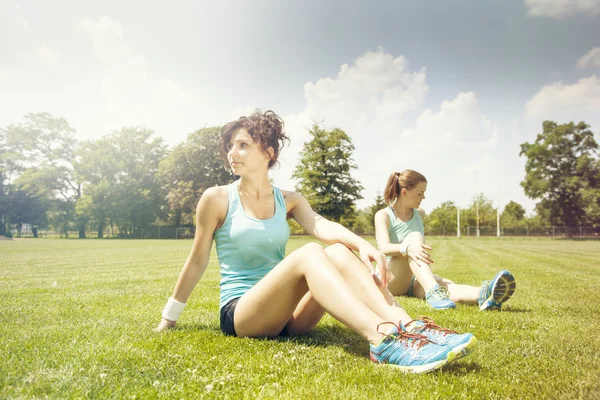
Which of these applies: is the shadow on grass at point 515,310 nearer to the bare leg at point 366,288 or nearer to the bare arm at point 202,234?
the bare leg at point 366,288

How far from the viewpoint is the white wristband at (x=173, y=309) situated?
10.6 feet

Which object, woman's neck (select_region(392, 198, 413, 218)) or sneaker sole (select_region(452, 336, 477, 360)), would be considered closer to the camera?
sneaker sole (select_region(452, 336, 477, 360))

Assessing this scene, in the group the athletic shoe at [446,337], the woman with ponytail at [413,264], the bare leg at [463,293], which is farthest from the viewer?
the bare leg at [463,293]

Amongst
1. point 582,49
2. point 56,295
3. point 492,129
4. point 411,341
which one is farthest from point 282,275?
point 492,129

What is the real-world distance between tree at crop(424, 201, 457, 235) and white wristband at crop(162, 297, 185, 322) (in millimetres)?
56662

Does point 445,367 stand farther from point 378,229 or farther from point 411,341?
point 378,229

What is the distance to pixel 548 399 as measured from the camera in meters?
1.99

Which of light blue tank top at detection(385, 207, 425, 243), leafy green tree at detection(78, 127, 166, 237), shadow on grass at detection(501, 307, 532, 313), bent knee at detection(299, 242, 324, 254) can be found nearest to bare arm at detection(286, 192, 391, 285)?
bent knee at detection(299, 242, 324, 254)

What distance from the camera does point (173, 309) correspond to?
10.7 feet

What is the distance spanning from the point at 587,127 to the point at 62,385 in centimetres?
6814

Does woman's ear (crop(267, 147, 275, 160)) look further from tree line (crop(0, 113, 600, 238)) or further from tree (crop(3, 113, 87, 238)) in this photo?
tree (crop(3, 113, 87, 238))

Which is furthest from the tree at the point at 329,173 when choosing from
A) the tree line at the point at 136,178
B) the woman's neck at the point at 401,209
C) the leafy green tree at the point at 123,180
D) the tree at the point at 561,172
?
the woman's neck at the point at 401,209

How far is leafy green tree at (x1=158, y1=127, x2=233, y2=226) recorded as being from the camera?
49219 millimetres

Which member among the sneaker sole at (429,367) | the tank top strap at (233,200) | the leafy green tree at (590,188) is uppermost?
the leafy green tree at (590,188)
